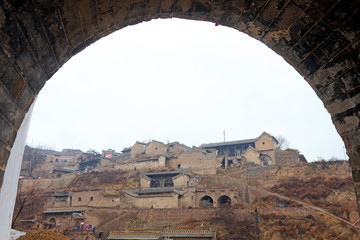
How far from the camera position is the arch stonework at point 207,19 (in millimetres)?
1933

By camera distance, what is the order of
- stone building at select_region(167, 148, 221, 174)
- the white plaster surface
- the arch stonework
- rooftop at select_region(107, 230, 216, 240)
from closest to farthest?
the arch stonework, the white plaster surface, rooftop at select_region(107, 230, 216, 240), stone building at select_region(167, 148, 221, 174)

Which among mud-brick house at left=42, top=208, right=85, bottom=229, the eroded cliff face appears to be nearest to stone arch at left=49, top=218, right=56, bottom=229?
mud-brick house at left=42, top=208, right=85, bottom=229

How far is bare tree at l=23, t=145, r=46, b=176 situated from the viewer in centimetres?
6819

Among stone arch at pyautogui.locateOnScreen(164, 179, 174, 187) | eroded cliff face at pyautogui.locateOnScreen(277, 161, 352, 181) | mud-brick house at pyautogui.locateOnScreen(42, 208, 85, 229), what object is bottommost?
mud-brick house at pyautogui.locateOnScreen(42, 208, 85, 229)

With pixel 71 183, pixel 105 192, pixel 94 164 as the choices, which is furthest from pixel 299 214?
pixel 94 164

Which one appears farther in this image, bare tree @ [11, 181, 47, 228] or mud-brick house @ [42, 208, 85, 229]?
bare tree @ [11, 181, 47, 228]

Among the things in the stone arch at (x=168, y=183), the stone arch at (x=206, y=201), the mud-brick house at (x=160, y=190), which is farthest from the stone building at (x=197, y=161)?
the stone arch at (x=206, y=201)

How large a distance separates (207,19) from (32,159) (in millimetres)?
79860

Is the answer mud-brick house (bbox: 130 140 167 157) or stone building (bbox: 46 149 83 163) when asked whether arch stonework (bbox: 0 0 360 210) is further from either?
stone building (bbox: 46 149 83 163)

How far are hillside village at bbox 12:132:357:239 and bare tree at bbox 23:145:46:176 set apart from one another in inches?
368

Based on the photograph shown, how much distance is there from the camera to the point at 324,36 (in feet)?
9.95

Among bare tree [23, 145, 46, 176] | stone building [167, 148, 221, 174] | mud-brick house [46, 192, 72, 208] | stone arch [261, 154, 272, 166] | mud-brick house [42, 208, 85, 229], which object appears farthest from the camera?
bare tree [23, 145, 46, 176]

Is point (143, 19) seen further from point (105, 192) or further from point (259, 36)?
point (105, 192)

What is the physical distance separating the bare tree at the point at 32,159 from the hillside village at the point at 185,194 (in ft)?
30.7
